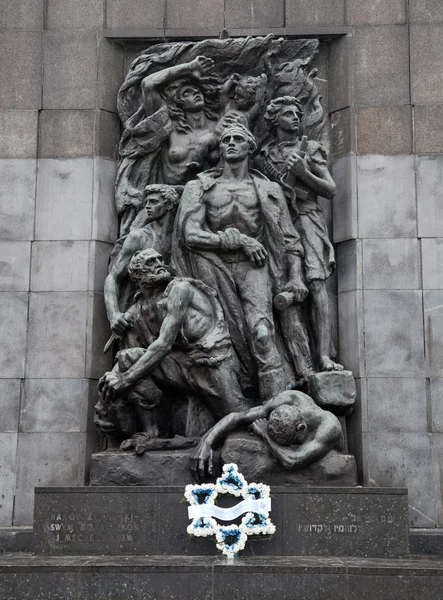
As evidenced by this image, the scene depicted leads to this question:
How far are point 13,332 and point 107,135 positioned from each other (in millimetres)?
3296

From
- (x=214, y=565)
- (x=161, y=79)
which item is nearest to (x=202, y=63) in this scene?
(x=161, y=79)

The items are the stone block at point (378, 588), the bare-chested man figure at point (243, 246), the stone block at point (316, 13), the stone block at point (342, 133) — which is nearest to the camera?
the stone block at point (378, 588)

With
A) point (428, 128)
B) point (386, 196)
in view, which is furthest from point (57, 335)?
point (428, 128)

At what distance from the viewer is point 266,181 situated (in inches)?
513

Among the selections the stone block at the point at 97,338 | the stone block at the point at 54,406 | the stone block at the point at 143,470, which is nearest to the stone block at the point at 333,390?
the stone block at the point at 143,470

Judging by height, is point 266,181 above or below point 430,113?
below

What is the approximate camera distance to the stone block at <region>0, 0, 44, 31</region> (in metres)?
14.1

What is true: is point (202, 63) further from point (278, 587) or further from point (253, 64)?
point (278, 587)

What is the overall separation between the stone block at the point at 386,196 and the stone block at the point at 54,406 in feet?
15.3

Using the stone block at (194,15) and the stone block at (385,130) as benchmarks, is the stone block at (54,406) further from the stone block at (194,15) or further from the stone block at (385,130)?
the stone block at (194,15)

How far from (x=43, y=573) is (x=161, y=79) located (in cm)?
722

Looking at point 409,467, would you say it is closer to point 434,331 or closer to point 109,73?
point 434,331

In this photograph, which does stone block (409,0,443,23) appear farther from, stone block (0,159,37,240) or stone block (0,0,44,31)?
stone block (0,159,37,240)

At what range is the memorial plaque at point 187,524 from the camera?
35.6 ft
